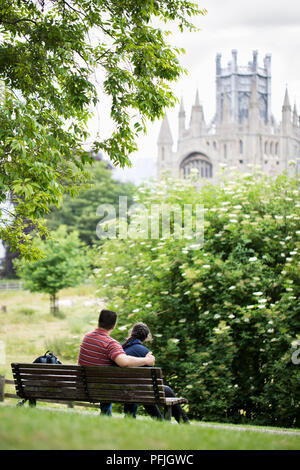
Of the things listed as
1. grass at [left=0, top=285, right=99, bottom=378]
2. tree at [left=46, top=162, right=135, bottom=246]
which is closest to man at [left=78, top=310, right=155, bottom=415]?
grass at [left=0, top=285, right=99, bottom=378]

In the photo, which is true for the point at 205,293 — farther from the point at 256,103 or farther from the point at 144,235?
the point at 256,103

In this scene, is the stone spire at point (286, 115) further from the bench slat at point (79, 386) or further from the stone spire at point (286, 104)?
the bench slat at point (79, 386)

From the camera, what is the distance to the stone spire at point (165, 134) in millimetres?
81125

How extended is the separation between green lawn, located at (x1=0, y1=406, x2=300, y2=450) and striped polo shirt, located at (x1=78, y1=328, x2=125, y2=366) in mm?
1314

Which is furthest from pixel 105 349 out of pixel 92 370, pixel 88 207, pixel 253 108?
pixel 253 108

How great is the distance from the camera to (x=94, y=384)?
6387mm

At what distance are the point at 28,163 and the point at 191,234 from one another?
5463mm

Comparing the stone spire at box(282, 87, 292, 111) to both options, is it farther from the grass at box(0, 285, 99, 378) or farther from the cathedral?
the grass at box(0, 285, 99, 378)

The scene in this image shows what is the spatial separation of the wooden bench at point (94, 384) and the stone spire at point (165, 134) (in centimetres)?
7558

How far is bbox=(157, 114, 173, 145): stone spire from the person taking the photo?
81125mm

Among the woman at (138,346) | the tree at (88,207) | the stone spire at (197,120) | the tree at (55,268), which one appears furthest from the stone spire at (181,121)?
the woman at (138,346)

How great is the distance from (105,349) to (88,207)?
47.1 metres
